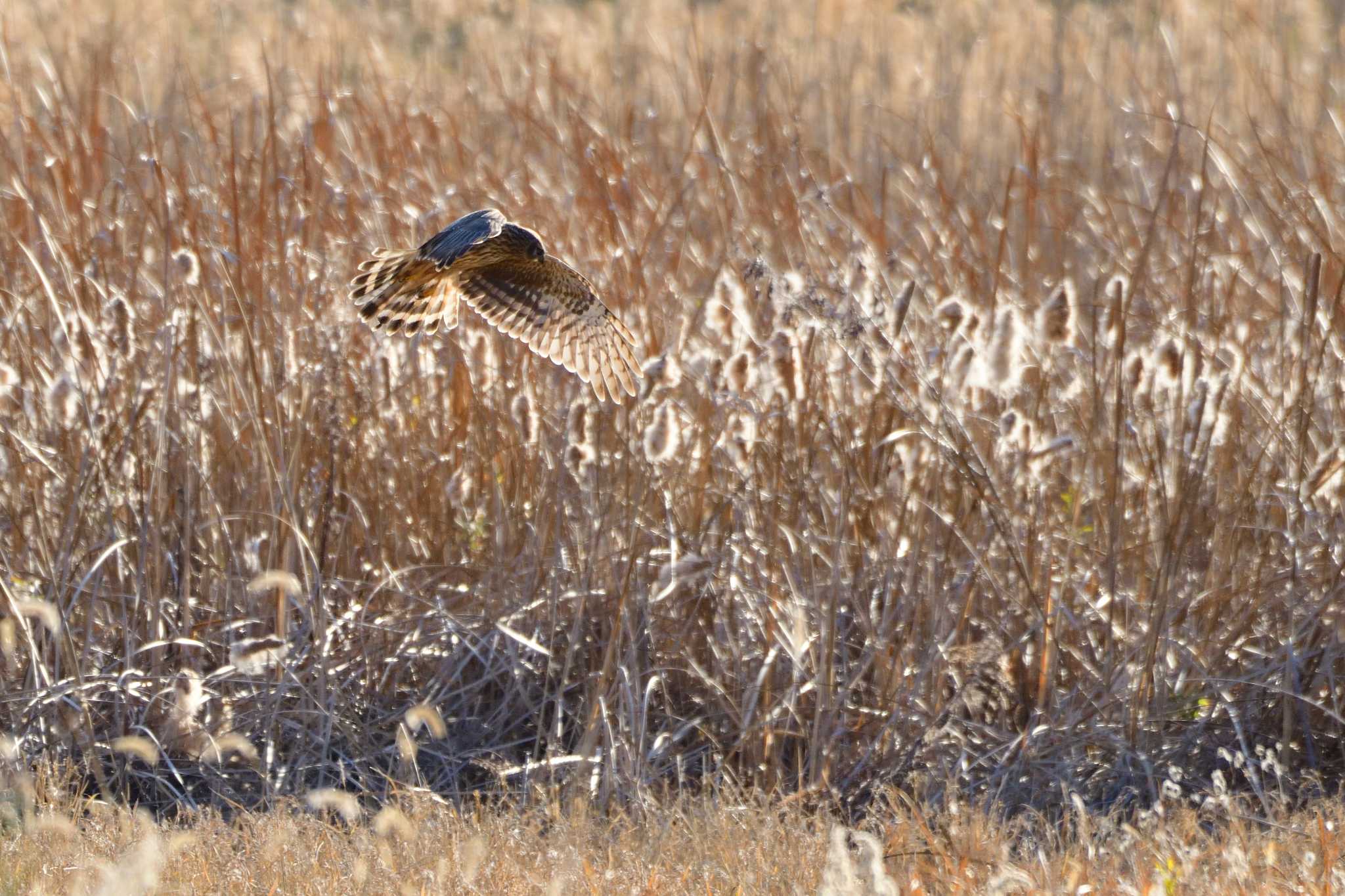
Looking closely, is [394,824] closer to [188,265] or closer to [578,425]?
[578,425]

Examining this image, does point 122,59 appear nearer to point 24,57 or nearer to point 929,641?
point 24,57

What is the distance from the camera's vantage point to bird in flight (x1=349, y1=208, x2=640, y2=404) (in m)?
3.43

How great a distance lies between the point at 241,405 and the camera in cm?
386

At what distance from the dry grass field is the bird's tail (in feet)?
0.88

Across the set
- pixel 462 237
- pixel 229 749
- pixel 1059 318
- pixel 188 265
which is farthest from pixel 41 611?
pixel 1059 318

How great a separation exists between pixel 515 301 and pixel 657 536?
68 cm

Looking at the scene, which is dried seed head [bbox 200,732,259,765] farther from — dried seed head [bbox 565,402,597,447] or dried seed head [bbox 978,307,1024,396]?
dried seed head [bbox 978,307,1024,396]

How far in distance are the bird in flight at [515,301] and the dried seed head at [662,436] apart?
9cm

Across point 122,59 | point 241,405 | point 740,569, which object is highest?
point 122,59

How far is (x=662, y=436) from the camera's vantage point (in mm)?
3562

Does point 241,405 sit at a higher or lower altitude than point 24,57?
lower

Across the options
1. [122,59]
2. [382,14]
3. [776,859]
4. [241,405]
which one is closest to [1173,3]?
[122,59]

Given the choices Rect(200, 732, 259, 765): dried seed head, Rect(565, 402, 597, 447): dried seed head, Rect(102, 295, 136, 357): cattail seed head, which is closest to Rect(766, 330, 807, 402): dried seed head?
Rect(565, 402, 597, 447): dried seed head

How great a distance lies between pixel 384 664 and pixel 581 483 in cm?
64
